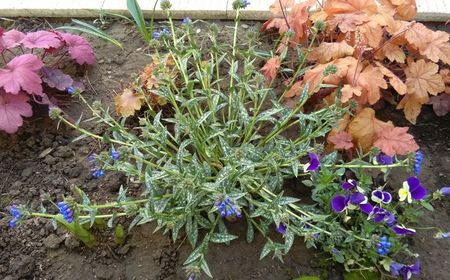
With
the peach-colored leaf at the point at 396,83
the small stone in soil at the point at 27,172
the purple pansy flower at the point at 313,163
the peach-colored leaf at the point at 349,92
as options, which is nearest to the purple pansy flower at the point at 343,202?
the purple pansy flower at the point at 313,163


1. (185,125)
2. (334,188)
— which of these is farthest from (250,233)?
(185,125)

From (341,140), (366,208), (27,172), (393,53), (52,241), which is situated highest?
(393,53)

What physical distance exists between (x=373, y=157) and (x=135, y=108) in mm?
1020

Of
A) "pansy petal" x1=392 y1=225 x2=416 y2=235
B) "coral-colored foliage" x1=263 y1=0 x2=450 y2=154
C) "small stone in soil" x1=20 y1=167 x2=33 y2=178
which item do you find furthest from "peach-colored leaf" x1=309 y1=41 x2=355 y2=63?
"small stone in soil" x1=20 y1=167 x2=33 y2=178

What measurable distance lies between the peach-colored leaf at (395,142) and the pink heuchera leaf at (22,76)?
1465mm

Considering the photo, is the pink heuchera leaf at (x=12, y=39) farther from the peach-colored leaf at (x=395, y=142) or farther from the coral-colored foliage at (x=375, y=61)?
the peach-colored leaf at (x=395, y=142)

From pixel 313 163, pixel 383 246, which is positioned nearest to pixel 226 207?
pixel 313 163

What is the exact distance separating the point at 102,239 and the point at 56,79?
84 centimetres

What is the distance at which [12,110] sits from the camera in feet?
7.28

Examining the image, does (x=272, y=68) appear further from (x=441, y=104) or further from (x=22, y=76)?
(x=22, y=76)

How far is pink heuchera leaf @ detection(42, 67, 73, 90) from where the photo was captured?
2.36 metres

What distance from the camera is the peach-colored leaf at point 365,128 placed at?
2014mm

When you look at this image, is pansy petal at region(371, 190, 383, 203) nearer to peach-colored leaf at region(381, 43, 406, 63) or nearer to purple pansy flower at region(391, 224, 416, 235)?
purple pansy flower at region(391, 224, 416, 235)

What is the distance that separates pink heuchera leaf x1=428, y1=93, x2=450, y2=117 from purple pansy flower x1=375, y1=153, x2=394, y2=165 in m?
0.50
